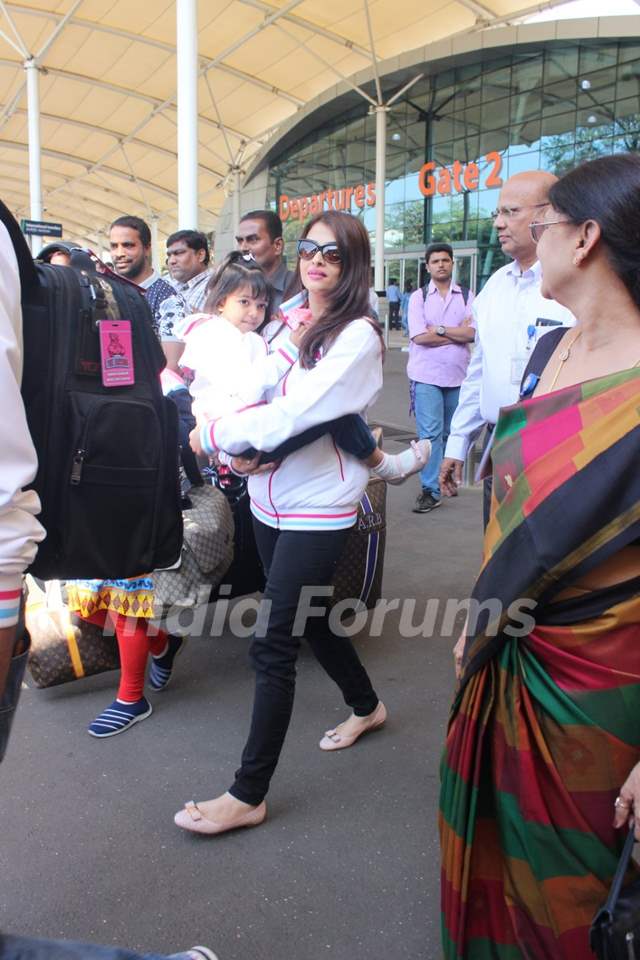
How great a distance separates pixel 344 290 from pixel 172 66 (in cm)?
2258

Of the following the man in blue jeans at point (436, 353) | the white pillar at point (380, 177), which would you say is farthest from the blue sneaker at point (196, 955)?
the white pillar at point (380, 177)

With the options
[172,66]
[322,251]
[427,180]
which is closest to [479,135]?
[427,180]

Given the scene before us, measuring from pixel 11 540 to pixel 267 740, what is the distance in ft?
4.84

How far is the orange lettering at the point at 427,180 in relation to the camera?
22453mm

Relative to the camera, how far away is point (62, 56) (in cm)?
2130

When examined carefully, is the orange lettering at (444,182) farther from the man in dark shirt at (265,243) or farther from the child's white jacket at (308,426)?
the child's white jacket at (308,426)

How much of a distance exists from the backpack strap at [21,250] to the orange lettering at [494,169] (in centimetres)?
2112

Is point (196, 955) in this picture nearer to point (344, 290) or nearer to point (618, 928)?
point (618, 928)

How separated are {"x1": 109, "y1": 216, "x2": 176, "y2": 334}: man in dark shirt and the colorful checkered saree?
10.6 ft

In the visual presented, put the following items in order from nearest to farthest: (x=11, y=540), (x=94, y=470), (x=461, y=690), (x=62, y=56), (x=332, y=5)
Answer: (x=11, y=540) < (x=94, y=470) < (x=461, y=690) < (x=332, y=5) < (x=62, y=56)

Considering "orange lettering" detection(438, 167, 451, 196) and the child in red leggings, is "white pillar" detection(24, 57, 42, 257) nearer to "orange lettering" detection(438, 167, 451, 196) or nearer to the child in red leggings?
"orange lettering" detection(438, 167, 451, 196)

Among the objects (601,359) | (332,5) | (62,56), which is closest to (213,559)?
(601,359)

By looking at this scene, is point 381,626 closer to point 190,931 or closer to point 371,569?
point 371,569

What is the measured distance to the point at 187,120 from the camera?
8.65 meters
